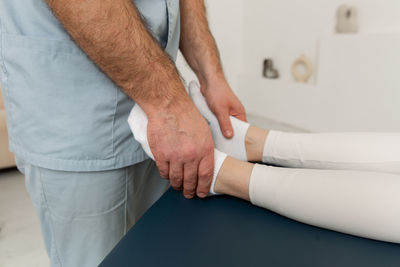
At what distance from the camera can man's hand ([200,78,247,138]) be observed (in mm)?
964

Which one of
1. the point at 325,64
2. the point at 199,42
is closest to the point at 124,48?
the point at 199,42

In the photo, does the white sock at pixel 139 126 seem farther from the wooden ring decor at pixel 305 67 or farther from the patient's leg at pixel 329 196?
the wooden ring decor at pixel 305 67

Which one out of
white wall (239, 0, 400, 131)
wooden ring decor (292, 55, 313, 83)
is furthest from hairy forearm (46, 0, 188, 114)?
wooden ring decor (292, 55, 313, 83)

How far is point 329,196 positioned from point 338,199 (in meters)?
0.02

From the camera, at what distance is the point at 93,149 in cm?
72

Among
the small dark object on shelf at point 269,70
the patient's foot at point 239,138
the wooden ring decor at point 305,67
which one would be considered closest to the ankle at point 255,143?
the patient's foot at point 239,138

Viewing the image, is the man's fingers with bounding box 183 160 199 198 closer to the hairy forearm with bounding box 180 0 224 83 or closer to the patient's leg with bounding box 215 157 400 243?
the patient's leg with bounding box 215 157 400 243

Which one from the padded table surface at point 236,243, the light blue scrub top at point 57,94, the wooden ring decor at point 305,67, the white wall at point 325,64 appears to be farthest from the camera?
the wooden ring decor at point 305,67

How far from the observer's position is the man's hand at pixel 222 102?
3.16ft

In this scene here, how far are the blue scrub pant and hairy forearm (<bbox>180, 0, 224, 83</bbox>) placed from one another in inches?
15.8

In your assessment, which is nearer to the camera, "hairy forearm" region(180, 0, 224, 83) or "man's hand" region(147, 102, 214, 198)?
"man's hand" region(147, 102, 214, 198)

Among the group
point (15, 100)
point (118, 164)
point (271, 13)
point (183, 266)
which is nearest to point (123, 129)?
point (118, 164)

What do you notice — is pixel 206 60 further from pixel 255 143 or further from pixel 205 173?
pixel 205 173

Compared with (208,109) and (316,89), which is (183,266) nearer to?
(208,109)
